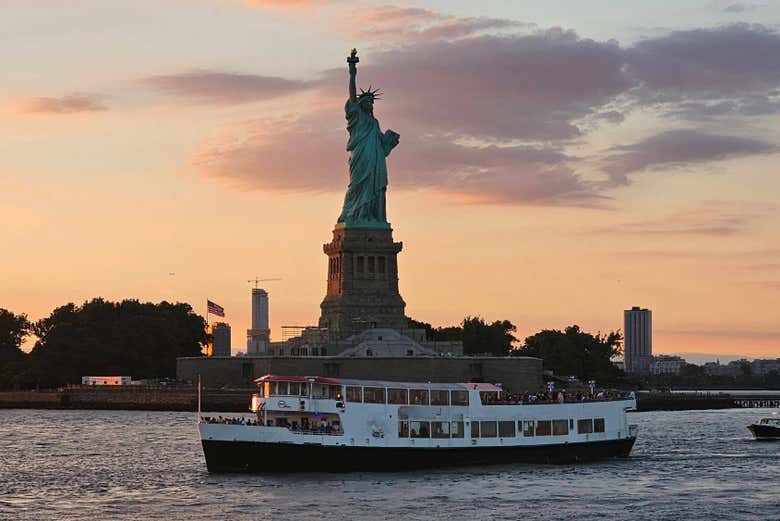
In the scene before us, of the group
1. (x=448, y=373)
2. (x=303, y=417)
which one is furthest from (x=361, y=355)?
(x=303, y=417)

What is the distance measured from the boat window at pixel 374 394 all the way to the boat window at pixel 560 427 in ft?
43.4

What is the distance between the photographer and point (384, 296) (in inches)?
6836

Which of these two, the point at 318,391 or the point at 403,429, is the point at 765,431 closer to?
the point at 403,429

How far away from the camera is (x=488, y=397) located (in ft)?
312

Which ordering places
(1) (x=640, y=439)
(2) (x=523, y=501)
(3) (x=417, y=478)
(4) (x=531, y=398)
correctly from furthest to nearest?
(1) (x=640, y=439) → (4) (x=531, y=398) → (3) (x=417, y=478) → (2) (x=523, y=501)

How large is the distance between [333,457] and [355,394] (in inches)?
148

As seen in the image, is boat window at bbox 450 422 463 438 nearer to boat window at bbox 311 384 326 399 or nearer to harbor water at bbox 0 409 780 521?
harbor water at bbox 0 409 780 521

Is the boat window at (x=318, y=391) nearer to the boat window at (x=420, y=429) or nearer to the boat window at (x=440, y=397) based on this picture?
the boat window at (x=420, y=429)

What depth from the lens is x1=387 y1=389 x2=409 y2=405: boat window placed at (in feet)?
295

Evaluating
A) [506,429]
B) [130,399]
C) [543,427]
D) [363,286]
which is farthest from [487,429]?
[130,399]

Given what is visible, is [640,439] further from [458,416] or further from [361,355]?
[361,355]

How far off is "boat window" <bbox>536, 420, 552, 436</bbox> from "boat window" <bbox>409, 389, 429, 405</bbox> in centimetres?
869

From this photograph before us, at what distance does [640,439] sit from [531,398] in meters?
29.6

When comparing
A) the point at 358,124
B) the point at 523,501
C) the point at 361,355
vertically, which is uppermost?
the point at 358,124
